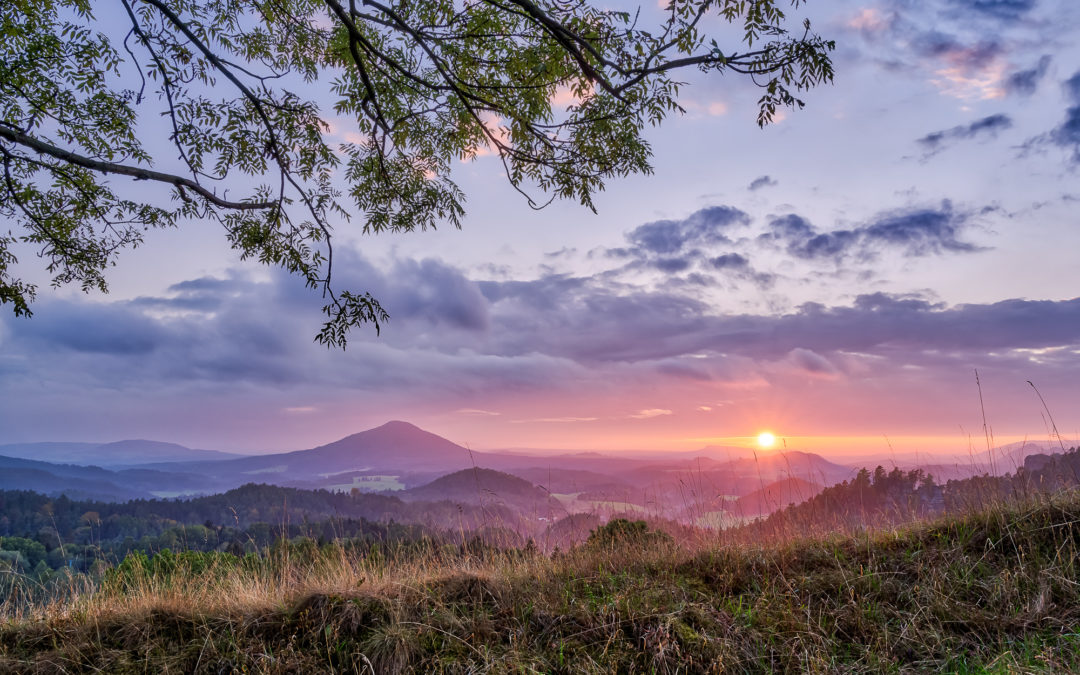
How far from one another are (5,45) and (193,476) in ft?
422

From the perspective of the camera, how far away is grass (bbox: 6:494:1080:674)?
3.37 m

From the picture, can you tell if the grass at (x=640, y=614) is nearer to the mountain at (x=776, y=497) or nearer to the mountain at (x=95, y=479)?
the mountain at (x=776, y=497)

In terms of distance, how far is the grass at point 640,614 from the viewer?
3.37 meters

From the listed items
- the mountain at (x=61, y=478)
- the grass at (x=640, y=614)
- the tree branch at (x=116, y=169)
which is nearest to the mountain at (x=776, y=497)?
the grass at (x=640, y=614)

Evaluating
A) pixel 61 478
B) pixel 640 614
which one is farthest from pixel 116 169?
Answer: pixel 61 478

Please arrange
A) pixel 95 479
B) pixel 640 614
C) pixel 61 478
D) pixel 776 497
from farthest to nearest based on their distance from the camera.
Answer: pixel 95 479, pixel 61 478, pixel 776 497, pixel 640 614

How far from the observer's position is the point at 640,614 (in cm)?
368

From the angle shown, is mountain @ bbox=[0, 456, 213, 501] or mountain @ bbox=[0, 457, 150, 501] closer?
mountain @ bbox=[0, 457, 150, 501]

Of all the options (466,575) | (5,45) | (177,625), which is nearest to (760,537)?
(466,575)

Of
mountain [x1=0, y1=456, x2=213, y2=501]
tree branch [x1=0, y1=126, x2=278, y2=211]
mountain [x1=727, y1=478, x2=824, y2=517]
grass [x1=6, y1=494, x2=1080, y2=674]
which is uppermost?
tree branch [x1=0, y1=126, x2=278, y2=211]

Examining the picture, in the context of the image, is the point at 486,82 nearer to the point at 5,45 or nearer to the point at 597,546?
the point at 597,546

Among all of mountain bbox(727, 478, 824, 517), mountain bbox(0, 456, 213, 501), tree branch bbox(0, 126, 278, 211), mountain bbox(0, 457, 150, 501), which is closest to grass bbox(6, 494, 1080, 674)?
mountain bbox(727, 478, 824, 517)

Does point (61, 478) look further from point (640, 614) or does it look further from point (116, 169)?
point (640, 614)

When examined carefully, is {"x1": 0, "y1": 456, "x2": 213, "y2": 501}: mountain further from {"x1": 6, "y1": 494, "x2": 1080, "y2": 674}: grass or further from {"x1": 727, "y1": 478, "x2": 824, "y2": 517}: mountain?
{"x1": 727, "y1": 478, "x2": 824, "y2": 517}: mountain
